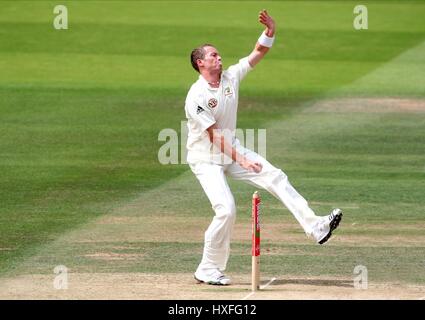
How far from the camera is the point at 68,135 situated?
2273 centimetres

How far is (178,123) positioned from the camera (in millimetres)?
23703

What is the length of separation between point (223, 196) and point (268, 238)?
2.48m

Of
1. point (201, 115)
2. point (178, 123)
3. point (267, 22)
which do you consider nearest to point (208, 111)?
point (201, 115)

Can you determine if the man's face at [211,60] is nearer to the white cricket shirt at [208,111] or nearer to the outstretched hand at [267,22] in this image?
the white cricket shirt at [208,111]

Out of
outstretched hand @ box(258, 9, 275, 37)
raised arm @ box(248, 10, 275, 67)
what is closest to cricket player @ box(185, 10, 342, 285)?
raised arm @ box(248, 10, 275, 67)

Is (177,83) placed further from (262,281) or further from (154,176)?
(262,281)

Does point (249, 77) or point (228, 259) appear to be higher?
point (249, 77)

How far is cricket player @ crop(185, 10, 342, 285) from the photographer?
44.6ft

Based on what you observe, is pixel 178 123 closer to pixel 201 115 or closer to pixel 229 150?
pixel 201 115

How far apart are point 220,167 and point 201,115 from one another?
1.91 ft

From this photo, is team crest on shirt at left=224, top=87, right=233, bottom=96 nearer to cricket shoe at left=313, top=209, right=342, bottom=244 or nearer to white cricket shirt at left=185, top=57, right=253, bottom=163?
white cricket shirt at left=185, top=57, right=253, bottom=163

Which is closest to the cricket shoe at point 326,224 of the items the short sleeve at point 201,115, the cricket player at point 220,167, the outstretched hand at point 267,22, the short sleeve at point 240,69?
the cricket player at point 220,167

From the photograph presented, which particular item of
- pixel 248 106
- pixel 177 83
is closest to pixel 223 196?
pixel 248 106

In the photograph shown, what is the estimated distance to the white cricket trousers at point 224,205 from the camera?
13.5 meters
